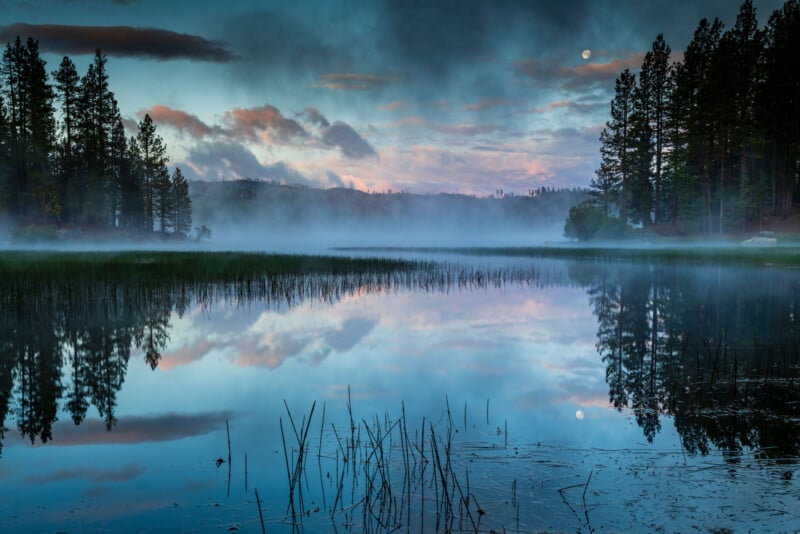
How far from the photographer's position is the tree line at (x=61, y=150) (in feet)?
203

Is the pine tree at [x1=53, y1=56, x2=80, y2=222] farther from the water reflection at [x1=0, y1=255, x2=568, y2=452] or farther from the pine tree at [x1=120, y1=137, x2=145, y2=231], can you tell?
the water reflection at [x1=0, y1=255, x2=568, y2=452]

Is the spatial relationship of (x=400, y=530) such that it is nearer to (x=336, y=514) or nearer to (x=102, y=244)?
(x=336, y=514)

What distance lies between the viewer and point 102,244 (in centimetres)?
6481

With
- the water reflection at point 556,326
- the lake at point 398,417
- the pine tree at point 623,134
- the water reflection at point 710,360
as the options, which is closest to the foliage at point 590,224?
the pine tree at point 623,134

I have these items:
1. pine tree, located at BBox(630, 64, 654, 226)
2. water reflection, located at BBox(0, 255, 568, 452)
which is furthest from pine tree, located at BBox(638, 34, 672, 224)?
water reflection, located at BBox(0, 255, 568, 452)

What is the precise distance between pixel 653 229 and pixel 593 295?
48510 mm

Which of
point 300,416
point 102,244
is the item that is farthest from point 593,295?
Result: point 102,244

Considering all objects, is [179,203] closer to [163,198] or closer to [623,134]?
[163,198]

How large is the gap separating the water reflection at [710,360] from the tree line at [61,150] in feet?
218

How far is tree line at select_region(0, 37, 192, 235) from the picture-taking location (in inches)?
2431

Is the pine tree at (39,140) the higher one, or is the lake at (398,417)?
the pine tree at (39,140)

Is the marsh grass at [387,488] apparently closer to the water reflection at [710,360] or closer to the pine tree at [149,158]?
the water reflection at [710,360]

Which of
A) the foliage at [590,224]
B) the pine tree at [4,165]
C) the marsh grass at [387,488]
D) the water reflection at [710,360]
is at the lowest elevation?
the marsh grass at [387,488]

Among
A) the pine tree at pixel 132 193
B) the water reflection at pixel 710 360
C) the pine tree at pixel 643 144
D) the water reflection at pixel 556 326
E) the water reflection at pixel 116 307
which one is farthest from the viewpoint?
the pine tree at pixel 132 193
